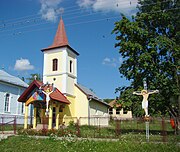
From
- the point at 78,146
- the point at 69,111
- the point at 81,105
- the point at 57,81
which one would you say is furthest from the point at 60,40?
the point at 78,146

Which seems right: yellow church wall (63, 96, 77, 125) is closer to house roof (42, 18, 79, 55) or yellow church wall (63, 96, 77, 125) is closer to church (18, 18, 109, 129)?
church (18, 18, 109, 129)

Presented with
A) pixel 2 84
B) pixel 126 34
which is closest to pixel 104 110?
pixel 2 84

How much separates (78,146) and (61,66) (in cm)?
1629

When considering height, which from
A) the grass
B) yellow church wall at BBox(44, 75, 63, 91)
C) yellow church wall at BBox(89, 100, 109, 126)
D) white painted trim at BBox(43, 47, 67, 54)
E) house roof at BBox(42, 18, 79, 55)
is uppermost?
house roof at BBox(42, 18, 79, 55)

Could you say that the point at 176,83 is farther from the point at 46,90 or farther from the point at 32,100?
the point at 32,100

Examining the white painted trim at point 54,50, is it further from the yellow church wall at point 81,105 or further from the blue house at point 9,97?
the blue house at point 9,97

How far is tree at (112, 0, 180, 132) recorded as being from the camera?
19344mm

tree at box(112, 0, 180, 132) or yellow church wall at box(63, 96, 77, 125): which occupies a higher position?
tree at box(112, 0, 180, 132)

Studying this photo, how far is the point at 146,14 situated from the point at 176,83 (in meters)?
6.35

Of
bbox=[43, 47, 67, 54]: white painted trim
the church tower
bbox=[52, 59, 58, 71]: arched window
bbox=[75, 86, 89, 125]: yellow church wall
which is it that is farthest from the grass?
bbox=[43, 47, 67, 54]: white painted trim

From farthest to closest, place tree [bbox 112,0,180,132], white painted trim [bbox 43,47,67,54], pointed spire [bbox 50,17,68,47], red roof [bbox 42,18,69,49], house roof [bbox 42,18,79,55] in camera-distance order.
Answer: pointed spire [bbox 50,17,68,47], red roof [bbox 42,18,69,49], house roof [bbox 42,18,79,55], white painted trim [bbox 43,47,67,54], tree [bbox 112,0,180,132]

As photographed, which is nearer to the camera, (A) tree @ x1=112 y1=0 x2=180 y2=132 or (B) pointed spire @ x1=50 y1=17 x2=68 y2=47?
(A) tree @ x1=112 y1=0 x2=180 y2=132

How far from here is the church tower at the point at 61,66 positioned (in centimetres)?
2727

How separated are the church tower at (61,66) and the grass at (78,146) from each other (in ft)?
42.5
